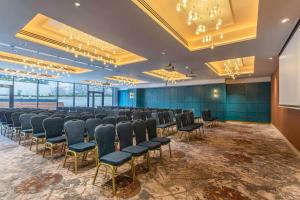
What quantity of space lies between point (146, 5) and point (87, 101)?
14598 millimetres

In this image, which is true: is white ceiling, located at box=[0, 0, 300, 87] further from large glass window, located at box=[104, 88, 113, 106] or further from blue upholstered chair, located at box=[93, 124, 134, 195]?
large glass window, located at box=[104, 88, 113, 106]

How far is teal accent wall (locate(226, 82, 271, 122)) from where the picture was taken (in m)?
11.1

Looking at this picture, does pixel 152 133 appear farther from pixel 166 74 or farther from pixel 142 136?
pixel 166 74

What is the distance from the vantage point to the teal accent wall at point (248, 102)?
36.6 feet

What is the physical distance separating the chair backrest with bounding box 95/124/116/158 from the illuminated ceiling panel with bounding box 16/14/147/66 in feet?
11.7

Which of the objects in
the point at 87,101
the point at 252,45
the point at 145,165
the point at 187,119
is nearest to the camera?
the point at 145,165

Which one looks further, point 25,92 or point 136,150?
point 25,92

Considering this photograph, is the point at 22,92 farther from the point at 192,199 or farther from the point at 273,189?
the point at 273,189

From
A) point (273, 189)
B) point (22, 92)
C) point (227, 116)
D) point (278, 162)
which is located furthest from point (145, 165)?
point (22, 92)

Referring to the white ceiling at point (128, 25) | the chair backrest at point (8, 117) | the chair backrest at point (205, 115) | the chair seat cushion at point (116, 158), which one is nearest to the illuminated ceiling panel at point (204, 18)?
the white ceiling at point (128, 25)

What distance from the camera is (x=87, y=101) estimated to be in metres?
16.4

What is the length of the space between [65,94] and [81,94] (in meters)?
1.53

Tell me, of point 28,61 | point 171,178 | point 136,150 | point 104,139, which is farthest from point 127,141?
point 28,61

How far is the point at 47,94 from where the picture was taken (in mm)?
13500
